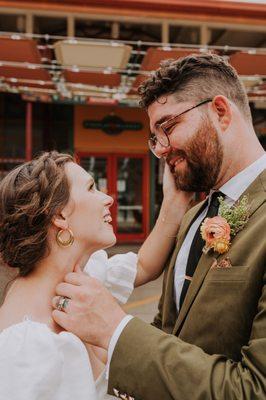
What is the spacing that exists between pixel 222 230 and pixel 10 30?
10401 millimetres

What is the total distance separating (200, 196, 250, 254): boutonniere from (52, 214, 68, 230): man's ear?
50 cm

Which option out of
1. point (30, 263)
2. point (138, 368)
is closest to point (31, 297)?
point (30, 263)

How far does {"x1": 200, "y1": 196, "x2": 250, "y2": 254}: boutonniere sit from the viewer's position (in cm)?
147

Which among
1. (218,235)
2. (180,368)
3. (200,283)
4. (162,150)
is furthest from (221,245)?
(162,150)

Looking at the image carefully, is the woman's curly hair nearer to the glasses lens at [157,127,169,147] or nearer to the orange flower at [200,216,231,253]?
the glasses lens at [157,127,169,147]

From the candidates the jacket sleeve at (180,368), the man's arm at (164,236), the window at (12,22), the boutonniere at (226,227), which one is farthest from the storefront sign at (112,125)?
the jacket sleeve at (180,368)

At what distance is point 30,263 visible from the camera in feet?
5.25

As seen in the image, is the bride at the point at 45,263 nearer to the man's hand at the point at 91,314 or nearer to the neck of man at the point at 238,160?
the man's hand at the point at 91,314

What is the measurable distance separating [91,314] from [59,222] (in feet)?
1.32

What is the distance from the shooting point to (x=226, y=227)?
1.48 meters

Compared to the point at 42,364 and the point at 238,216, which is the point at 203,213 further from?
the point at 42,364

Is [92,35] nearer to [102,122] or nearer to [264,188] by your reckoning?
[102,122]

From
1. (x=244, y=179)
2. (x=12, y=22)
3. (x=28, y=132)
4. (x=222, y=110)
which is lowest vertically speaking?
(x=28, y=132)

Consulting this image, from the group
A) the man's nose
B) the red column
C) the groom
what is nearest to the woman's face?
the groom
